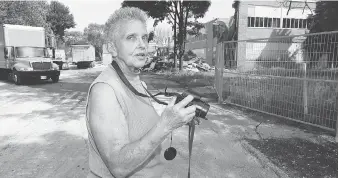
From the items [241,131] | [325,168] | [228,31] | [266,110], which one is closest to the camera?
[325,168]

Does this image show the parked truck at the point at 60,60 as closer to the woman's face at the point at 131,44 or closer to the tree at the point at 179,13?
the tree at the point at 179,13

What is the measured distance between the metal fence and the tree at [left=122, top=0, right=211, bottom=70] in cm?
1744

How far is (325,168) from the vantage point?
4020 millimetres

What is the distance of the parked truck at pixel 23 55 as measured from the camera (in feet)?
50.1

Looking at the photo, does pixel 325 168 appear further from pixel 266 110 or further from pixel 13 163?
pixel 13 163

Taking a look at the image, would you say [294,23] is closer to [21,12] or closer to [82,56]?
[82,56]

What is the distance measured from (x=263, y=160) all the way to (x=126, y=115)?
358cm

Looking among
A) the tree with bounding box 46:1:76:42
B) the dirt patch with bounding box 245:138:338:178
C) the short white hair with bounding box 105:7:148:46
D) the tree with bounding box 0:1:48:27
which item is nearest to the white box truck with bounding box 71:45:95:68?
the tree with bounding box 0:1:48:27

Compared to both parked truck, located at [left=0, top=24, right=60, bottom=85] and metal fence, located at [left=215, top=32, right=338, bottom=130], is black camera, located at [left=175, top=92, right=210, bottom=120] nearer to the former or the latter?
metal fence, located at [left=215, top=32, right=338, bottom=130]

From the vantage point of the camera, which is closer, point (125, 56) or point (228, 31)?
point (125, 56)

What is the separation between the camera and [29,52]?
16.2 m

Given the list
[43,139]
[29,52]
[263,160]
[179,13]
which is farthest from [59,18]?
[263,160]

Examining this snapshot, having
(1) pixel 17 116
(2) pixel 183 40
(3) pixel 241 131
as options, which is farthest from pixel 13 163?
(2) pixel 183 40

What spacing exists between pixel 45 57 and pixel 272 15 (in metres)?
29.9
